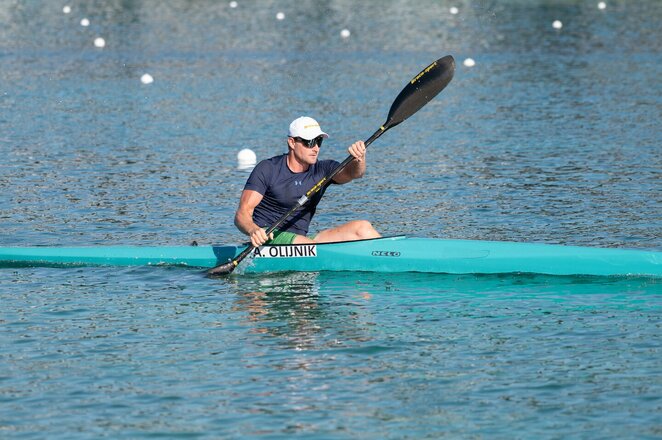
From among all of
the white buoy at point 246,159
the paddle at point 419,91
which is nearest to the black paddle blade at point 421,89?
the paddle at point 419,91

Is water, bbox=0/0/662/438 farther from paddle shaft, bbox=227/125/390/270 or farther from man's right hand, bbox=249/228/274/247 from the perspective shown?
man's right hand, bbox=249/228/274/247

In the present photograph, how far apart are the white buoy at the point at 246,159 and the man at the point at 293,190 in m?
8.53

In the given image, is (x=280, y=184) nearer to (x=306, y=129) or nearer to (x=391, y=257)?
(x=306, y=129)

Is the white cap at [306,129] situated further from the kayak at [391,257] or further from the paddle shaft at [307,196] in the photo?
the kayak at [391,257]

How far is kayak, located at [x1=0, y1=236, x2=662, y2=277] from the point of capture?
47.1ft

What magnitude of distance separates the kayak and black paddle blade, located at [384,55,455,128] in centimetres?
198

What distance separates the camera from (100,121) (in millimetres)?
28734

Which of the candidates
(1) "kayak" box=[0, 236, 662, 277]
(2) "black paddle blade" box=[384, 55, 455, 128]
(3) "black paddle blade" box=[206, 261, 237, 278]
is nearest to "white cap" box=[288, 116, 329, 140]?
(1) "kayak" box=[0, 236, 662, 277]

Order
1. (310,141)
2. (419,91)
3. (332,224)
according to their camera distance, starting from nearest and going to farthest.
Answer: (310,141)
(419,91)
(332,224)

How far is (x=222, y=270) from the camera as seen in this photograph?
14945 mm

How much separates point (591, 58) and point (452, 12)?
18239mm

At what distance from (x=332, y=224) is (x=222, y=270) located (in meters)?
3.96

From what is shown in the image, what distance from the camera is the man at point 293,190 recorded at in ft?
47.4

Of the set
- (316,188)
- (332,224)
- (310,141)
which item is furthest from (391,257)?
(332,224)
